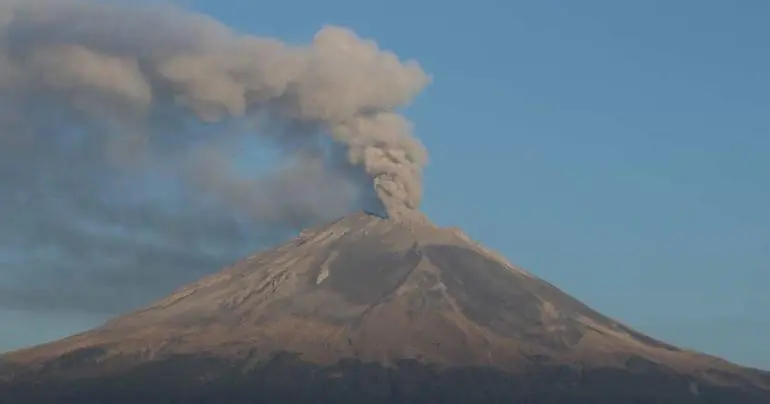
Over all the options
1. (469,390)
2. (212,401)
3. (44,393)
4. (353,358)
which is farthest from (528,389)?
(44,393)

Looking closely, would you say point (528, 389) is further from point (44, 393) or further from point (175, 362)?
point (44, 393)

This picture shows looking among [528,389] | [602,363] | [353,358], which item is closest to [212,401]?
[353,358]

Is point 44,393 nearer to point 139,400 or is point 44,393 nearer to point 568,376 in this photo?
point 139,400

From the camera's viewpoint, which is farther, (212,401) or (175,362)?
(175,362)

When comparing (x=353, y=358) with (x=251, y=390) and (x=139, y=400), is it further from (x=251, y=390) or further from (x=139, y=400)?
(x=139, y=400)

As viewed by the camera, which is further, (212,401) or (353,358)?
(353,358)
